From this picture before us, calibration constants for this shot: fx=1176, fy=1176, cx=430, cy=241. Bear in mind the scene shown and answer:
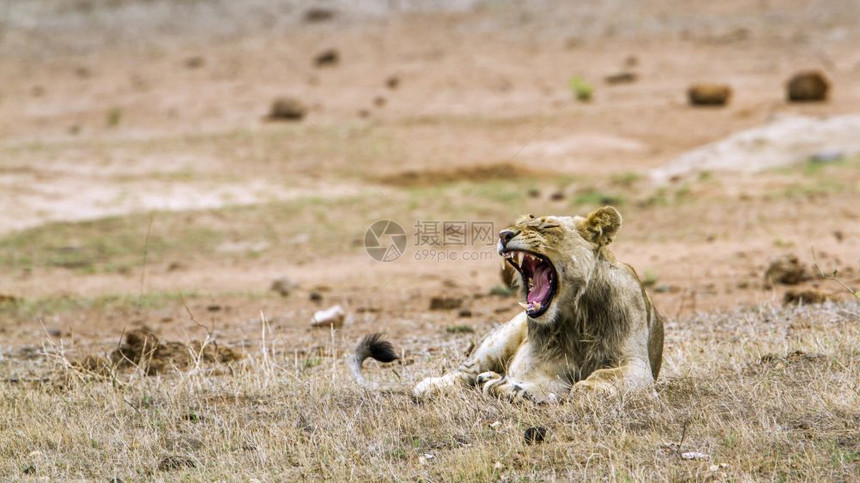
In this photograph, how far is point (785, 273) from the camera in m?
11.2

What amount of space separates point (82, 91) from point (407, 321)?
75.5 feet

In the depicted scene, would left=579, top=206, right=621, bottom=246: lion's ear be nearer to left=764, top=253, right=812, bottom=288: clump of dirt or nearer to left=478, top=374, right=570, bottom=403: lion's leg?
left=478, top=374, right=570, bottom=403: lion's leg

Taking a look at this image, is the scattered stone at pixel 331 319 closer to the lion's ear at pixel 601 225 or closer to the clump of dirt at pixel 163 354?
the clump of dirt at pixel 163 354

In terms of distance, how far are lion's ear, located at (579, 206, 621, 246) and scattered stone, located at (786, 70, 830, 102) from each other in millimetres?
18580

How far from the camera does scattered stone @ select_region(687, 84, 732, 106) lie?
23.9 m

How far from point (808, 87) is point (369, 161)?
353 inches

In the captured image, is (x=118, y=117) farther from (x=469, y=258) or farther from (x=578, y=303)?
(x=578, y=303)

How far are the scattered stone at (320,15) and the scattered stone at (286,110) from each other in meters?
12.4

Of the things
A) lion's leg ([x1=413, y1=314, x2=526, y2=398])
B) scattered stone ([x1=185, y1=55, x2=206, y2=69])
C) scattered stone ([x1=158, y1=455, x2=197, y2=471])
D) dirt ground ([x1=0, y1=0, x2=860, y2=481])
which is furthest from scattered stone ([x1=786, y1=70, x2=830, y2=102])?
scattered stone ([x1=158, y1=455, x2=197, y2=471])

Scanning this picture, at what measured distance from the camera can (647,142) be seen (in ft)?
72.2

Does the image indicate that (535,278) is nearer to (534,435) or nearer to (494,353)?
(494,353)

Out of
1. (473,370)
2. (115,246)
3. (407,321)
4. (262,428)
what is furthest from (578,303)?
(115,246)

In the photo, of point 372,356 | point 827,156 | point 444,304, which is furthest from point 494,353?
point 827,156

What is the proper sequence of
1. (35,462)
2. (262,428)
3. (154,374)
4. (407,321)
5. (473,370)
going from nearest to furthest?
1. (35,462)
2. (262,428)
3. (473,370)
4. (154,374)
5. (407,321)
